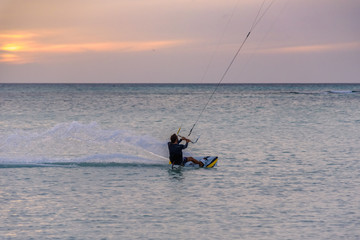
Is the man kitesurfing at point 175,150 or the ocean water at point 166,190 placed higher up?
the man kitesurfing at point 175,150

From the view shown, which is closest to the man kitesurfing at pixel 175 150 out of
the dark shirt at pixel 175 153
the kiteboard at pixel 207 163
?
the dark shirt at pixel 175 153

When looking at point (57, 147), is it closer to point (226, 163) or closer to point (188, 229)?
point (226, 163)

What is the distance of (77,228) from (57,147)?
1245cm

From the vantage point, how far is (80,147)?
23.5 meters

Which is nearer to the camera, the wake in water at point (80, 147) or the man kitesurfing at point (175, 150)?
the man kitesurfing at point (175, 150)

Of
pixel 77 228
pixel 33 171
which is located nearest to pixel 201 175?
pixel 33 171

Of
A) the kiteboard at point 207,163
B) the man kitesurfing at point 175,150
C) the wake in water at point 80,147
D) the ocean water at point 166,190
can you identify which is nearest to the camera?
the ocean water at point 166,190

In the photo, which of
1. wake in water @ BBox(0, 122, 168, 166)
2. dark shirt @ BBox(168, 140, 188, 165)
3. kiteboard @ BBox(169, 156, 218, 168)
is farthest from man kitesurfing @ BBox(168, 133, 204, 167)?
wake in water @ BBox(0, 122, 168, 166)

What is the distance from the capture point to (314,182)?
616 inches

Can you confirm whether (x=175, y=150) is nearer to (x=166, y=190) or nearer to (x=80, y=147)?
(x=166, y=190)

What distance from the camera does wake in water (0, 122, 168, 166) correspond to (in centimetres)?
1944

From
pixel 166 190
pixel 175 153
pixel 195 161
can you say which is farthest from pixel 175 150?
pixel 166 190

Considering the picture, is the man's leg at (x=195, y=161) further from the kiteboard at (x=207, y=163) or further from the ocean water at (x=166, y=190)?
the ocean water at (x=166, y=190)

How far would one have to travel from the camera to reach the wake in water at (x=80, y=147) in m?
19.4
